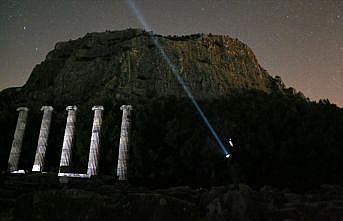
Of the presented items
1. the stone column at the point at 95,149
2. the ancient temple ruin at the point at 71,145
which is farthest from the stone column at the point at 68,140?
the stone column at the point at 95,149

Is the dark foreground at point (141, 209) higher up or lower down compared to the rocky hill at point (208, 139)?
lower down

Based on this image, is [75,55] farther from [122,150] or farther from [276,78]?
[122,150]

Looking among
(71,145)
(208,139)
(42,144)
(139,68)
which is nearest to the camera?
(71,145)

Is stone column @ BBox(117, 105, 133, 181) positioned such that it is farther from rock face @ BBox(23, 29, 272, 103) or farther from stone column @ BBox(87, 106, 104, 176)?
rock face @ BBox(23, 29, 272, 103)

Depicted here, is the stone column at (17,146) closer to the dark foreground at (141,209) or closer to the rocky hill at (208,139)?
the rocky hill at (208,139)

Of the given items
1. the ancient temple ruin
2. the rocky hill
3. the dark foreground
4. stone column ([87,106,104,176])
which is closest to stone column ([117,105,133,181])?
the ancient temple ruin

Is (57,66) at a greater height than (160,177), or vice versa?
(57,66)

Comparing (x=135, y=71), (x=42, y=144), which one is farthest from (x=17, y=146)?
(x=135, y=71)

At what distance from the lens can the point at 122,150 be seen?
33062mm

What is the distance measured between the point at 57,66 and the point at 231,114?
54537mm

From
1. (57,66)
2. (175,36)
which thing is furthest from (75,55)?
(175,36)

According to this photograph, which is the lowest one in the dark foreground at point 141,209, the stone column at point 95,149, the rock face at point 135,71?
the dark foreground at point 141,209

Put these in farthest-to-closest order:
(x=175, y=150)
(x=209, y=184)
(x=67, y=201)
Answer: (x=175, y=150), (x=209, y=184), (x=67, y=201)

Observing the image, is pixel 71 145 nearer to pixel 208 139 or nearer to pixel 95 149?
pixel 95 149
